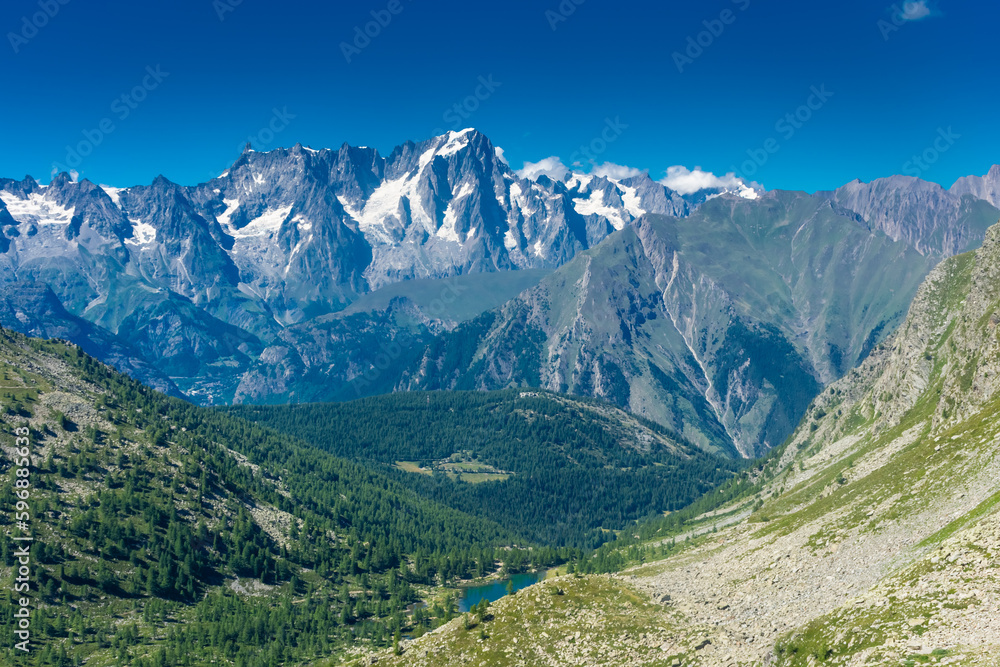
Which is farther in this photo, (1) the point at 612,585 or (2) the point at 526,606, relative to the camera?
(1) the point at 612,585

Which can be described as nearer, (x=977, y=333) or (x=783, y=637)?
(x=783, y=637)

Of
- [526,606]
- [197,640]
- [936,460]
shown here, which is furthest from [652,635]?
[197,640]

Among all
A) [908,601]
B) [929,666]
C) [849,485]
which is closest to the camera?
[929,666]

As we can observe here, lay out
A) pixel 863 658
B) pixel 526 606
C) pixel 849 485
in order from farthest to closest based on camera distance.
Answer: pixel 849 485 → pixel 526 606 → pixel 863 658

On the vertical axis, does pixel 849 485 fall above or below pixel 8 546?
below

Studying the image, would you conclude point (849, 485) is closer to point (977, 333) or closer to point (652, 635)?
point (977, 333)

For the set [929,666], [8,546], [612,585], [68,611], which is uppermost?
[8,546]

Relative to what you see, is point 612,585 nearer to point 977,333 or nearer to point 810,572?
point 810,572

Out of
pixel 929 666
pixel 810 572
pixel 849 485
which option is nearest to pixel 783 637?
pixel 929 666

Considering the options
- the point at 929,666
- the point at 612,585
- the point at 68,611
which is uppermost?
the point at 68,611
